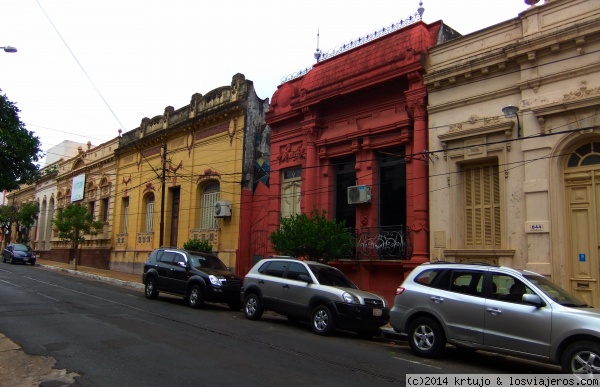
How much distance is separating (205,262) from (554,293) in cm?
1104

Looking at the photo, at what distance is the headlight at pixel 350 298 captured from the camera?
1067 centimetres

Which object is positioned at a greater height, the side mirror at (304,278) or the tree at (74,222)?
the tree at (74,222)

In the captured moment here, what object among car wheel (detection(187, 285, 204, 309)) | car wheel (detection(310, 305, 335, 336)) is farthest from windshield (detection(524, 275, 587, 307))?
car wheel (detection(187, 285, 204, 309))

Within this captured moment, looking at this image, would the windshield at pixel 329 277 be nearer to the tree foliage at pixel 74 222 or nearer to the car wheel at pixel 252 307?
the car wheel at pixel 252 307

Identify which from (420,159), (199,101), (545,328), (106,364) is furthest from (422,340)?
(199,101)

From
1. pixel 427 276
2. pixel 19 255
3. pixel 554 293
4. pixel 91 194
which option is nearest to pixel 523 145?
pixel 427 276

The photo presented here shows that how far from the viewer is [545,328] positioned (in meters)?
7.33

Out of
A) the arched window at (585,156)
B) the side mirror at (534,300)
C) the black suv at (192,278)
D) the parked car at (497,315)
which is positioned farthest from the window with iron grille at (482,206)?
the black suv at (192,278)

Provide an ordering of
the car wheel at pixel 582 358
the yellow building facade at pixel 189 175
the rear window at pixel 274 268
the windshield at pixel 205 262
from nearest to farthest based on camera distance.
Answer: the car wheel at pixel 582 358 → the rear window at pixel 274 268 → the windshield at pixel 205 262 → the yellow building facade at pixel 189 175

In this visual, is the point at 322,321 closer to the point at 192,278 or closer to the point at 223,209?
the point at 192,278

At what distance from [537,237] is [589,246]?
3.75 feet

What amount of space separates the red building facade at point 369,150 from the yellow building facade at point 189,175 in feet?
9.89

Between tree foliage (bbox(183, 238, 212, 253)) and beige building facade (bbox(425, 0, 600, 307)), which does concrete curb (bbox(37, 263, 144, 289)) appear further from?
beige building facade (bbox(425, 0, 600, 307))

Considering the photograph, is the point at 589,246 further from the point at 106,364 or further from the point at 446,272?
the point at 106,364
